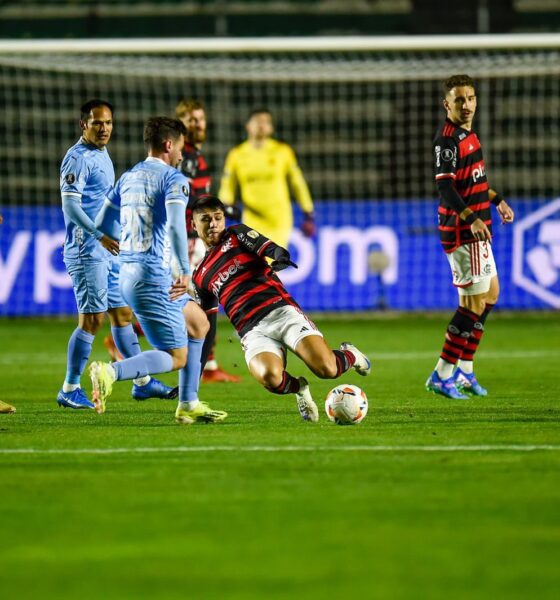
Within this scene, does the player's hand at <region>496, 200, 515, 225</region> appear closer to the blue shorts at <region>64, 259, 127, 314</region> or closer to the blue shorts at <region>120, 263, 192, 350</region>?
the blue shorts at <region>120, 263, 192, 350</region>

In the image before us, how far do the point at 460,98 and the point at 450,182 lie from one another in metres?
0.57

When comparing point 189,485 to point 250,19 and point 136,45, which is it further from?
point 250,19

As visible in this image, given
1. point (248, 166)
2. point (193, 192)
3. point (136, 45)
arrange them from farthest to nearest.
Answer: point (248, 166) → point (136, 45) → point (193, 192)

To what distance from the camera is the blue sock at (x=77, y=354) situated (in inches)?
315

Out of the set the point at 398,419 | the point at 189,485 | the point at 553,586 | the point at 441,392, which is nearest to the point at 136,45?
the point at 441,392

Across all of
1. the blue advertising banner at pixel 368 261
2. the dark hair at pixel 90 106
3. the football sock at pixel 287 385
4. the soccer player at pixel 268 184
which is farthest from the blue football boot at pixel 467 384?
the blue advertising banner at pixel 368 261

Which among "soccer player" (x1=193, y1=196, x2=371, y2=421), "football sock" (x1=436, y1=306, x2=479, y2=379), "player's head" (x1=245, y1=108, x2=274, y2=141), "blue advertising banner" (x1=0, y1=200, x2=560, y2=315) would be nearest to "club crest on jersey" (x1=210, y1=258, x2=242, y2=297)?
"soccer player" (x1=193, y1=196, x2=371, y2=421)

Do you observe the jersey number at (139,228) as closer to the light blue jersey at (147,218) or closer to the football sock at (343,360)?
the light blue jersey at (147,218)

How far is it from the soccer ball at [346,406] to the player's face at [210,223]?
121cm

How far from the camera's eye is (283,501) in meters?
4.92

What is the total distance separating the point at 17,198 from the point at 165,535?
49.6 feet

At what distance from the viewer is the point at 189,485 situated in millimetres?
5254

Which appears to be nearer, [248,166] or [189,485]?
[189,485]

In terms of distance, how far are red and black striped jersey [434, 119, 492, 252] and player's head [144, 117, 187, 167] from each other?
2.04 metres
